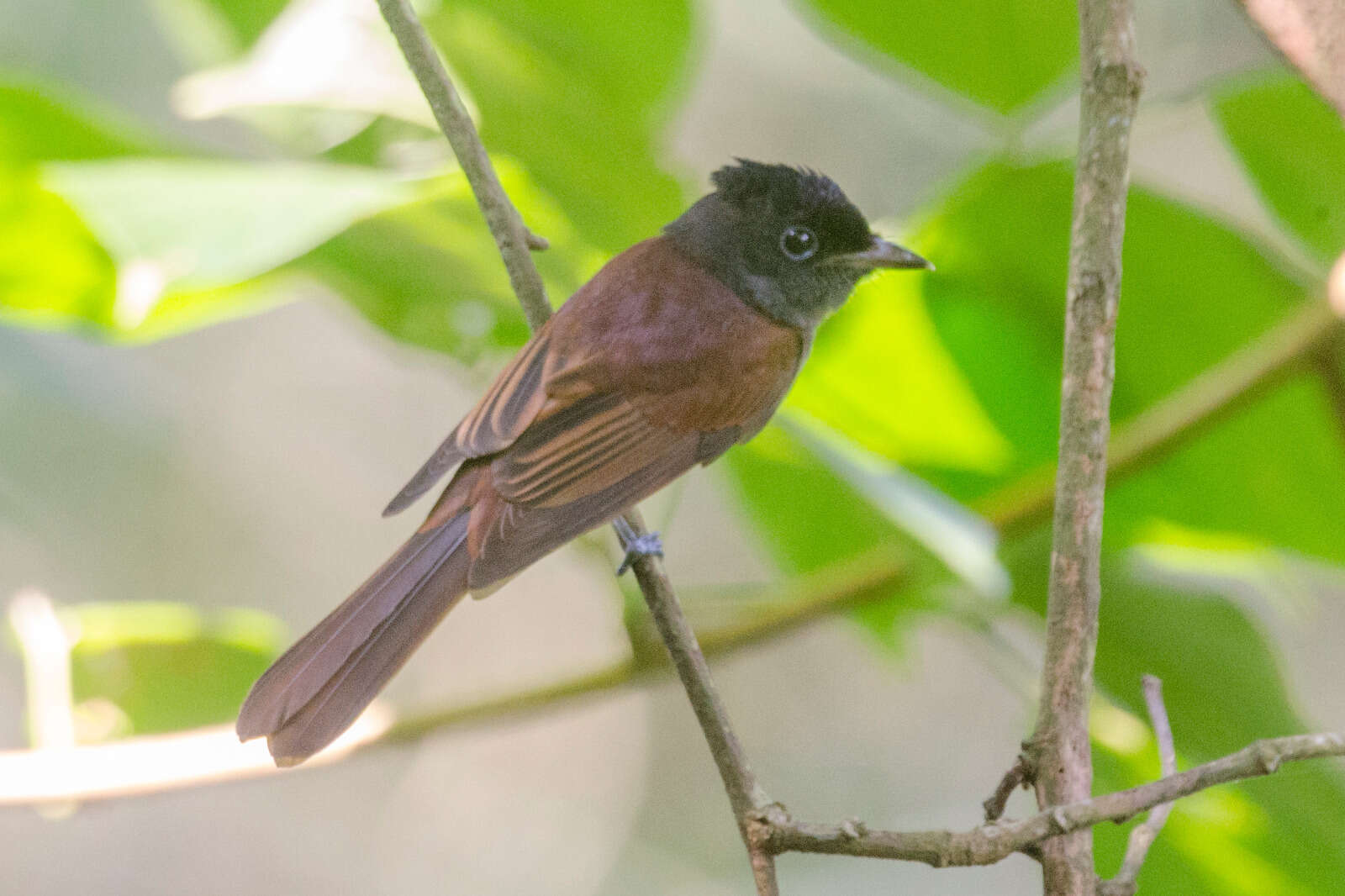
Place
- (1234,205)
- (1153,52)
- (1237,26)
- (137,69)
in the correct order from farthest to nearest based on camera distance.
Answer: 1. (137,69)
2. (1234,205)
3. (1153,52)
4. (1237,26)

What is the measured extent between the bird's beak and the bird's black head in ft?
0.18

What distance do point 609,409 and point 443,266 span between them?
457 millimetres

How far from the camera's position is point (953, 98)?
5.35ft

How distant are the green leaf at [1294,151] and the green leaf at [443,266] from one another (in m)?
0.83

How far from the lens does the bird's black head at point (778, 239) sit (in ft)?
7.34

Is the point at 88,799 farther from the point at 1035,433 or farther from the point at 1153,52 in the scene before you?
the point at 1153,52

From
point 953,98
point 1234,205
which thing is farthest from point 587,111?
point 1234,205

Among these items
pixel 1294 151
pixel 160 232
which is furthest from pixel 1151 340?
pixel 160 232

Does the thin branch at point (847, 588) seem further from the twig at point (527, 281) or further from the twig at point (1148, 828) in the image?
the twig at point (1148, 828)

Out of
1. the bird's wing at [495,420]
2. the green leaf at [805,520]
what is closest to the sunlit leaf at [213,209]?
the bird's wing at [495,420]

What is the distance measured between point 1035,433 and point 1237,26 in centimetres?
132

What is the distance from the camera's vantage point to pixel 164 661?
1879 millimetres

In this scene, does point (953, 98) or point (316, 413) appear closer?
point (953, 98)

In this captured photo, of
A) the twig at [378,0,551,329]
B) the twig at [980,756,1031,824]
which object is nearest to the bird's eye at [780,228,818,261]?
the twig at [378,0,551,329]
